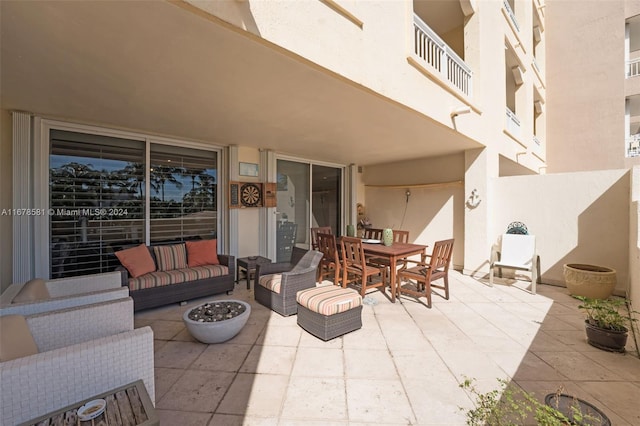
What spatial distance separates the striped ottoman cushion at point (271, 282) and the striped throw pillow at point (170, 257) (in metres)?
1.25

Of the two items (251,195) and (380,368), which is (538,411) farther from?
(251,195)

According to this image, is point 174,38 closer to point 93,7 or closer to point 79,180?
point 93,7

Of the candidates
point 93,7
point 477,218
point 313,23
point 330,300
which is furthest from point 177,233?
point 477,218

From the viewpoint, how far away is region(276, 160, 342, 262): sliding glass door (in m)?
5.96

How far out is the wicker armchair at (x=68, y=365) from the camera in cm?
120

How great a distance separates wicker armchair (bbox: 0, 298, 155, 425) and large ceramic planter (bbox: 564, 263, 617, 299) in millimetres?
5395

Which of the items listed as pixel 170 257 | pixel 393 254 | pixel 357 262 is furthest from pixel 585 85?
pixel 170 257

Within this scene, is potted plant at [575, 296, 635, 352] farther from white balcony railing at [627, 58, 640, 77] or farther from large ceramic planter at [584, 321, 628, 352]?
white balcony railing at [627, 58, 640, 77]

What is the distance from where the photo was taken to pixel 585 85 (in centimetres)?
845

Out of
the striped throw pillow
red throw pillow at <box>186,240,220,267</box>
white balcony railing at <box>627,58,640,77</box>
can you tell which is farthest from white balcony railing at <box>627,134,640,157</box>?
the striped throw pillow

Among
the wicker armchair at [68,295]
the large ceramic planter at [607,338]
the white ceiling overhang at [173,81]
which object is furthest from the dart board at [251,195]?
the large ceramic planter at [607,338]

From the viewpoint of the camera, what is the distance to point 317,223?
6.73m

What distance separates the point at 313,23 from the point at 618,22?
36.8ft

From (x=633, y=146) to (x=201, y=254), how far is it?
12.1 metres
